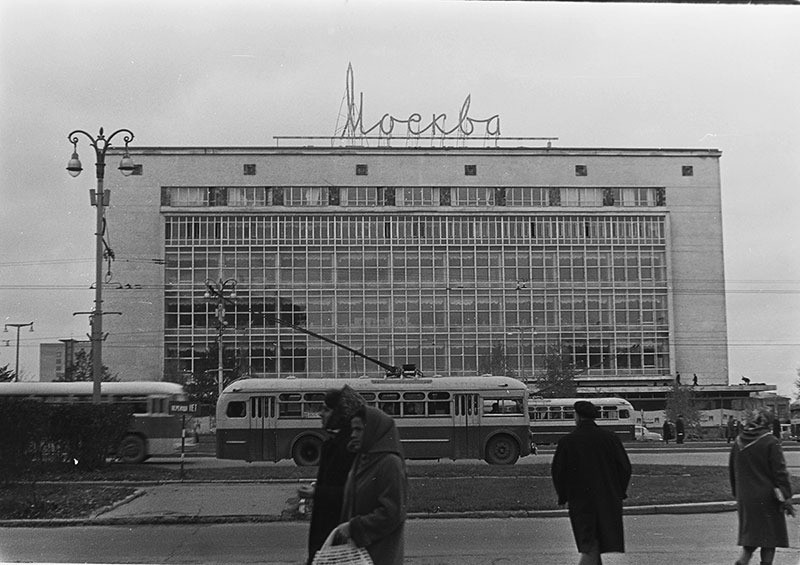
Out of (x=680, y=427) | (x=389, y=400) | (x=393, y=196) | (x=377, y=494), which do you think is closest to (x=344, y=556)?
(x=377, y=494)

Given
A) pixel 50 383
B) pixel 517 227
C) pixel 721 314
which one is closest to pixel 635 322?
pixel 721 314

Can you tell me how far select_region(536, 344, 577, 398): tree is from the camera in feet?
68.1

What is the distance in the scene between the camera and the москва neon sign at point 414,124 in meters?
14.3

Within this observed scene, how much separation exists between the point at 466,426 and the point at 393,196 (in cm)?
482

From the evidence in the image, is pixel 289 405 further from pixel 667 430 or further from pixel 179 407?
pixel 667 430

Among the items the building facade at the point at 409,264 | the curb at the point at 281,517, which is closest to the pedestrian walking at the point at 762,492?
the curb at the point at 281,517

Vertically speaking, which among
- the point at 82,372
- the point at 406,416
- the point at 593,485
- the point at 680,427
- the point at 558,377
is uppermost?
the point at 82,372

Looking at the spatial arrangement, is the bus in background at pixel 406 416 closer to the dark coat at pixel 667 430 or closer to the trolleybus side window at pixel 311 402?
the trolleybus side window at pixel 311 402

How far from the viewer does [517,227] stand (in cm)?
1820

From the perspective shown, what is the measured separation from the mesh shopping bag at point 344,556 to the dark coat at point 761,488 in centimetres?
398

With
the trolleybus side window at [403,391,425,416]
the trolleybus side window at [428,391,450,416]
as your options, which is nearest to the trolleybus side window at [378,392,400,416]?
the trolleybus side window at [403,391,425,416]

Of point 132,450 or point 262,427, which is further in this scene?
point 262,427

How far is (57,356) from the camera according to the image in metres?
18.5

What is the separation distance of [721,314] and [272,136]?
915 cm
